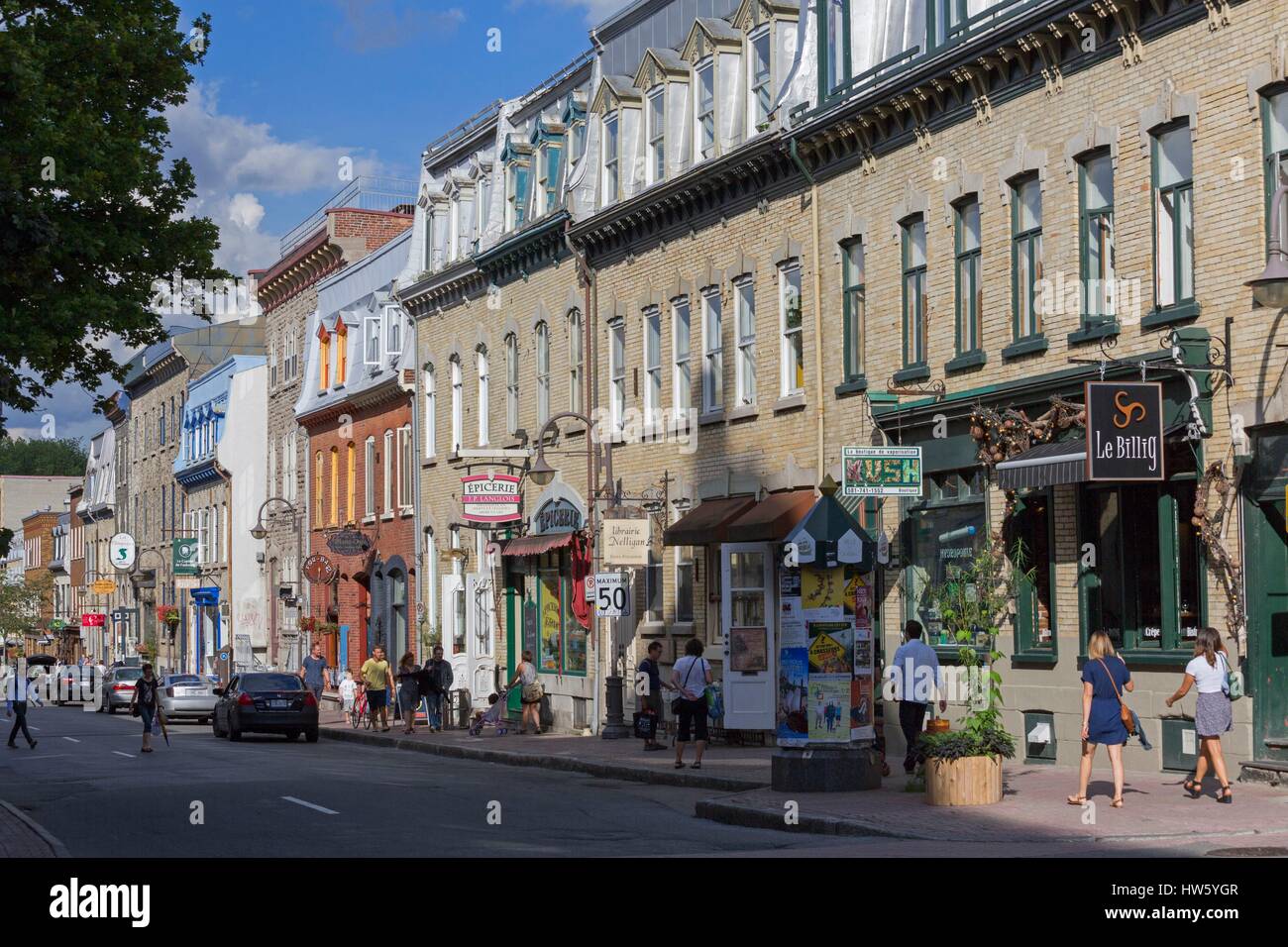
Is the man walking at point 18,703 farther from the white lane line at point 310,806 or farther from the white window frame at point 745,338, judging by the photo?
the white lane line at point 310,806

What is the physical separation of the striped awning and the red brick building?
83.3ft

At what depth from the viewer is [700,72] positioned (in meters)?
31.0

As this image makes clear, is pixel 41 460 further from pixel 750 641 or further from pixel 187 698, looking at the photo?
pixel 750 641

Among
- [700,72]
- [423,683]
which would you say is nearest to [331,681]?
[423,683]

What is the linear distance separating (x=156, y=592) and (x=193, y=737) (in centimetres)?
4035

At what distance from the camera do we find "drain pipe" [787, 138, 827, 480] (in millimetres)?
26797

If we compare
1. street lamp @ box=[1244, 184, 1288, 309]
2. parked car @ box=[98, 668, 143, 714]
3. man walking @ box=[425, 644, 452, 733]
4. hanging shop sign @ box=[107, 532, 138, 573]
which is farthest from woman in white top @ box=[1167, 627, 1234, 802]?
hanging shop sign @ box=[107, 532, 138, 573]

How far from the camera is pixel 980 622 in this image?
19219mm

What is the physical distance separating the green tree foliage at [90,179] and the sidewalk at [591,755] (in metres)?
8.56

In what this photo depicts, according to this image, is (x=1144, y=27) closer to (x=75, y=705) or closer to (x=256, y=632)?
(x=256, y=632)

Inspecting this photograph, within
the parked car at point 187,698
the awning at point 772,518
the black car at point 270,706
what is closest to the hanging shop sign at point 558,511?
the black car at point 270,706

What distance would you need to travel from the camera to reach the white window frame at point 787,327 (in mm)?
27922

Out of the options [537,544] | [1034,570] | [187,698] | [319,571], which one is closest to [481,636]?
[537,544]

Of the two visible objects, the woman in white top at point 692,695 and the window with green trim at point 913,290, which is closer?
the woman in white top at point 692,695
